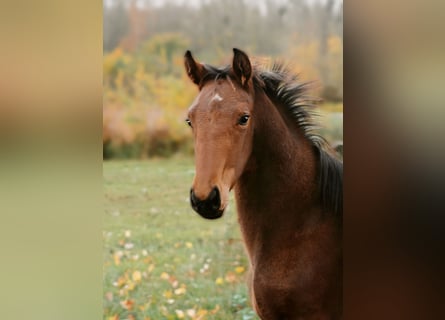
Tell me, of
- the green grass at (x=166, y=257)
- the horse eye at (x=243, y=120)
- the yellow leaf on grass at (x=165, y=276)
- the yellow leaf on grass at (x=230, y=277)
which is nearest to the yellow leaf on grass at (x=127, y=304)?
the green grass at (x=166, y=257)

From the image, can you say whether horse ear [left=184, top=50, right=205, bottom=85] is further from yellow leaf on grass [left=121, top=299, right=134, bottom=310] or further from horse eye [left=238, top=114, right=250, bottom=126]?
yellow leaf on grass [left=121, top=299, right=134, bottom=310]

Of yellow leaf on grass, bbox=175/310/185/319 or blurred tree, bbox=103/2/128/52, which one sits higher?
blurred tree, bbox=103/2/128/52

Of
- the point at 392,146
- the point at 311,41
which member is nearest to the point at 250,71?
the point at 311,41

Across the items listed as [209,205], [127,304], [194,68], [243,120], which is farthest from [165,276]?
[194,68]

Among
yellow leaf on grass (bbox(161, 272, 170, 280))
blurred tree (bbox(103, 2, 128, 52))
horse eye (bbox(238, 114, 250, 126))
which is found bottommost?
yellow leaf on grass (bbox(161, 272, 170, 280))

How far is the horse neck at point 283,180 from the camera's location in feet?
8.70

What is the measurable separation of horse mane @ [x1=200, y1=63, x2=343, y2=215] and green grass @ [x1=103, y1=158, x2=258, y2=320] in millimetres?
451

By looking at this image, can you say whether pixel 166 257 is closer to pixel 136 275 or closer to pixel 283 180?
pixel 136 275

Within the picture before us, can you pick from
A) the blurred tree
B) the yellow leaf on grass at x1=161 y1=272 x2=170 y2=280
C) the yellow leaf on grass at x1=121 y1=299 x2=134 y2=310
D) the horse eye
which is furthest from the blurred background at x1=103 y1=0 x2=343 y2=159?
the yellow leaf on grass at x1=121 y1=299 x2=134 y2=310

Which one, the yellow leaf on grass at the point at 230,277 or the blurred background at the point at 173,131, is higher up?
the blurred background at the point at 173,131

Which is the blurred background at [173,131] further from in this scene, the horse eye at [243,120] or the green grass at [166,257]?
the horse eye at [243,120]

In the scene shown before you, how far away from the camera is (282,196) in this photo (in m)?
2.68

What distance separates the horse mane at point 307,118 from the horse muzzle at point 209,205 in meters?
0.48

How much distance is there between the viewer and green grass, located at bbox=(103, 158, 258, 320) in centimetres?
270
